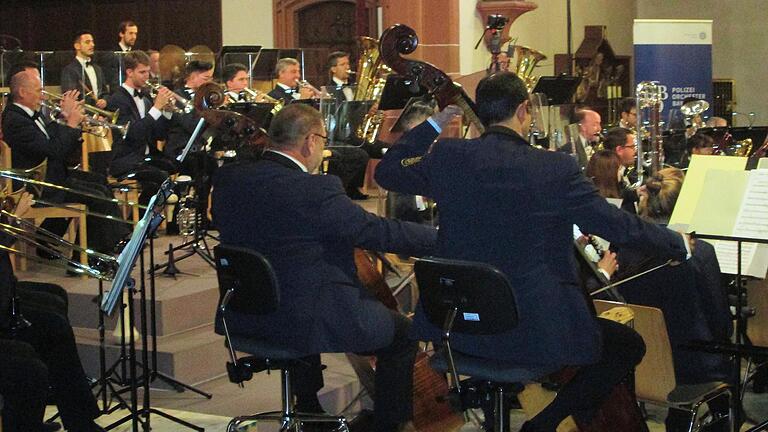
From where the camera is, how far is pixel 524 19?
1241 centimetres

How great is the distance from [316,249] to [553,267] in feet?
2.91

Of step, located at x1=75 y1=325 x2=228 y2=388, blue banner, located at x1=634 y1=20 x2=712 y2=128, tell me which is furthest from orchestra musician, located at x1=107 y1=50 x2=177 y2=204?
blue banner, located at x1=634 y1=20 x2=712 y2=128

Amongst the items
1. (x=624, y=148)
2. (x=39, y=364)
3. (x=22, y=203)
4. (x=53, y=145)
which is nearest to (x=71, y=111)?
(x=53, y=145)

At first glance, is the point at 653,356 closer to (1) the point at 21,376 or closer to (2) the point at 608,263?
(2) the point at 608,263

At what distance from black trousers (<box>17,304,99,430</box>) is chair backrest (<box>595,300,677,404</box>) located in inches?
84.4

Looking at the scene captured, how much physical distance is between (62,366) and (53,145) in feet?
8.74

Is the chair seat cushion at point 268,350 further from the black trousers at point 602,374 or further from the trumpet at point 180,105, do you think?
the trumpet at point 180,105

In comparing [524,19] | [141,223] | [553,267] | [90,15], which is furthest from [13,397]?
[90,15]

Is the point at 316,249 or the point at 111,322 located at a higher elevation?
the point at 316,249

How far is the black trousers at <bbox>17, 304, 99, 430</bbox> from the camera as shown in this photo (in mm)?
4707

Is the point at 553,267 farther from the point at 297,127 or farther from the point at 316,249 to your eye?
the point at 297,127

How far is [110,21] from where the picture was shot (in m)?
14.7

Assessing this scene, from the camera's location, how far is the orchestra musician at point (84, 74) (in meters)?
10.1

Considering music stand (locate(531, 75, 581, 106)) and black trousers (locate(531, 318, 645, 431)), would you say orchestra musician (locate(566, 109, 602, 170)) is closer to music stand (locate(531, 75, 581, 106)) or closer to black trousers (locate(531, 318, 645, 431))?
music stand (locate(531, 75, 581, 106))
